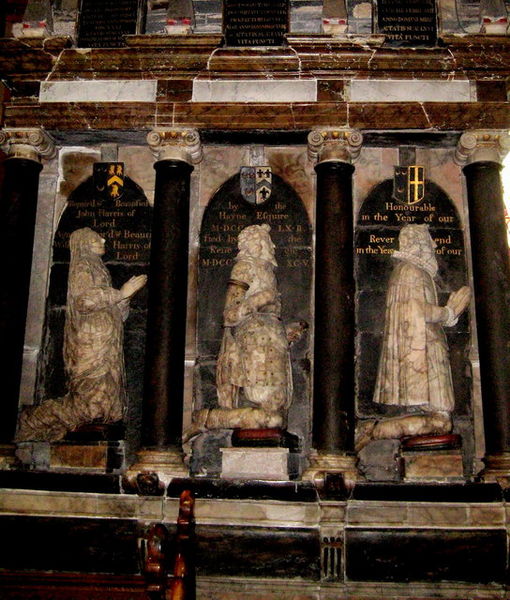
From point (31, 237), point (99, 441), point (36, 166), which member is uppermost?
point (36, 166)

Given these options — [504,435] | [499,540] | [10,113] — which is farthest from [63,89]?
[499,540]

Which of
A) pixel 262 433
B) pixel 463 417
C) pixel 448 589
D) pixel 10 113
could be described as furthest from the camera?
pixel 10 113

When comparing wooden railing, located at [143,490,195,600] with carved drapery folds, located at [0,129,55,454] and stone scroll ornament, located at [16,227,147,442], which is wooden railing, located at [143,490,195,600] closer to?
stone scroll ornament, located at [16,227,147,442]

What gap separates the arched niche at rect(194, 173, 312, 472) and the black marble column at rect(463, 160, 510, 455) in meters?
2.02

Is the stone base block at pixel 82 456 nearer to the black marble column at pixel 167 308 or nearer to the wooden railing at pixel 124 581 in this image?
the black marble column at pixel 167 308

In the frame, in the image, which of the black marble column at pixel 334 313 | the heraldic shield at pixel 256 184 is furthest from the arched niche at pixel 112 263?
the black marble column at pixel 334 313

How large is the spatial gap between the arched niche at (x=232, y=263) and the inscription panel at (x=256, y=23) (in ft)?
5.84

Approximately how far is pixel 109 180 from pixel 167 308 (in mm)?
Answer: 2239

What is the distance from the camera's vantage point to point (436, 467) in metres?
8.34

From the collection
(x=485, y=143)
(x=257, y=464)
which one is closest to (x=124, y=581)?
(x=257, y=464)

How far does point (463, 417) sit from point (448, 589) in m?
2.12

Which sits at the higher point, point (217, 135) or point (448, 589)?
point (217, 135)

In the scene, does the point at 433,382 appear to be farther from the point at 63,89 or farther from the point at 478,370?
the point at 63,89

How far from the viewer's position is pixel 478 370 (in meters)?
9.26
